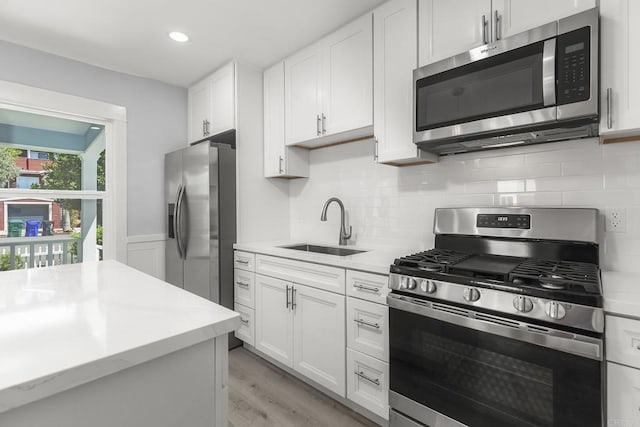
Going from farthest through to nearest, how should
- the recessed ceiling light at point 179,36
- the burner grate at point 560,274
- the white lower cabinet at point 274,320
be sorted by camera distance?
the recessed ceiling light at point 179,36, the white lower cabinet at point 274,320, the burner grate at point 560,274

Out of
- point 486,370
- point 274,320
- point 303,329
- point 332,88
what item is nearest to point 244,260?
point 274,320

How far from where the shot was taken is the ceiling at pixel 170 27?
2.15 m

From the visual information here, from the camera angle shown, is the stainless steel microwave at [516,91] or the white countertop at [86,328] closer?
the white countertop at [86,328]

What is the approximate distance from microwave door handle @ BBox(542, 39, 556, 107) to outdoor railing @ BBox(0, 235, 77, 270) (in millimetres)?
3633

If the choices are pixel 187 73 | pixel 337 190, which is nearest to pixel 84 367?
pixel 337 190

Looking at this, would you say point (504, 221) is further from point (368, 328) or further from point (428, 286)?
point (368, 328)

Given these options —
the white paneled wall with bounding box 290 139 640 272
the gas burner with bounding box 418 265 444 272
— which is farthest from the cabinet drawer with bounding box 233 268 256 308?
the gas burner with bounding box 418 265 444 272

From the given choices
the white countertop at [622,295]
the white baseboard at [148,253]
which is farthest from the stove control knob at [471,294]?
the white baseboard at [148,253]

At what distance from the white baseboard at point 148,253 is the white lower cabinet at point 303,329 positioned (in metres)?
1.34

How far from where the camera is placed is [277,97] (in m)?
2.93

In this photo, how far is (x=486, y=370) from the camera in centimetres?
135

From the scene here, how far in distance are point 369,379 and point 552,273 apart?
3.51 ft

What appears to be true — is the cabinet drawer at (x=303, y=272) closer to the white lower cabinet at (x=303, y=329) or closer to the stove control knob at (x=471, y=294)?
the white lower cabinet at (x=303, y=329)

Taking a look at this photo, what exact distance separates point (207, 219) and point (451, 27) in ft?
7.07
